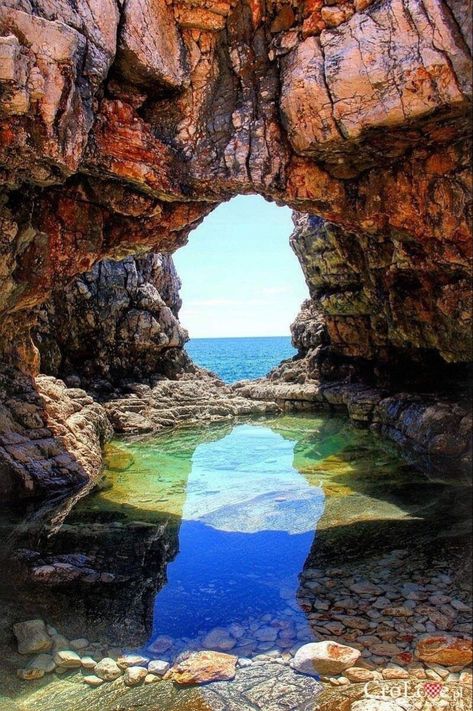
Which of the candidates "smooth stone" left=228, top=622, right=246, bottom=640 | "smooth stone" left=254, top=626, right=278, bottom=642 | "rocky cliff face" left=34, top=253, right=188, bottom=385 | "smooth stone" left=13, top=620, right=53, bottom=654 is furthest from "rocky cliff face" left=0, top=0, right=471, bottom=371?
"rocky cliff face" left=34, top=253, right=188, bottom=385

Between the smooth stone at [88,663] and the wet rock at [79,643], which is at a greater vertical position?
the wet rock at [79,643]

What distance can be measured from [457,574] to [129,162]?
9.97m

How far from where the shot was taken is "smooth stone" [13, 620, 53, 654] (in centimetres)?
698

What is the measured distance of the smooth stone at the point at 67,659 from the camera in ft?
22.0

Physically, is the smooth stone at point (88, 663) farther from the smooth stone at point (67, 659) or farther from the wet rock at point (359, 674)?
the wet rock at point (359, 674)

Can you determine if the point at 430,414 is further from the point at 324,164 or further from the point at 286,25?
the point at 286,25

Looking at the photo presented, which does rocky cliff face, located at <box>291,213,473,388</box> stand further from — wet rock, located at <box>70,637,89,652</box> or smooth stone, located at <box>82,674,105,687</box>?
smooth stone, located at <box>82,674,105,687</box>

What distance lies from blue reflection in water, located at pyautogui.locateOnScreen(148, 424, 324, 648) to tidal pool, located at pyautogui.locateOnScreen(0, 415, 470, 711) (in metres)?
0.03

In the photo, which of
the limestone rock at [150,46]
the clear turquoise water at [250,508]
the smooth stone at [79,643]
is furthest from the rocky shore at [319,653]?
the limestone rock at [150,46]

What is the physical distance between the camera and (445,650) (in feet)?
21.4

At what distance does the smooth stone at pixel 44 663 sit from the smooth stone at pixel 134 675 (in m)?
1.02

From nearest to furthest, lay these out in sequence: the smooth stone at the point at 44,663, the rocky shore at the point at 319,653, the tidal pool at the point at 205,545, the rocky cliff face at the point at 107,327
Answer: the rocky shore at the point at 319,653 < the smooth stone at the point at 44,663 < the tidal pool at the point at 205,545 < the rocky cliff face at the point at 107,327

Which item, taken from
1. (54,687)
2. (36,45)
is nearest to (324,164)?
(36,45)

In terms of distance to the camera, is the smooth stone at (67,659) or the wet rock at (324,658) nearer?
the wet rock at (324,658)
